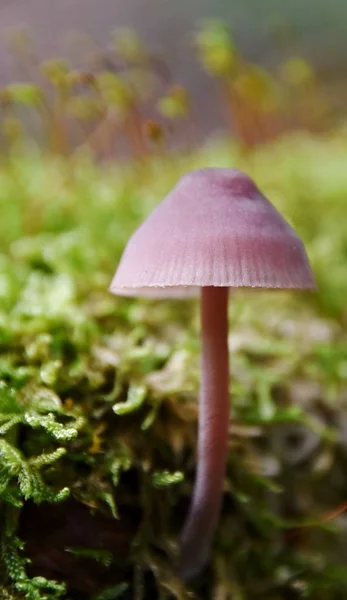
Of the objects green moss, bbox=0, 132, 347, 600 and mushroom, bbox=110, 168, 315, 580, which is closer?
mushroom, bbox=110, 168, 315, 580

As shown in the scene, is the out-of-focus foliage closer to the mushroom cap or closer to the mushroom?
the mushroom

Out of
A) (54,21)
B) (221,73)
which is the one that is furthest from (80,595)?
(54,21)

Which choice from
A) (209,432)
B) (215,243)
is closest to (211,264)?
(215,243)

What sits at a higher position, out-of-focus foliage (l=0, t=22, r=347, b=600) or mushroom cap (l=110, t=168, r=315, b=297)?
mushroom cap (l=110, t=168, r=315, b=297)

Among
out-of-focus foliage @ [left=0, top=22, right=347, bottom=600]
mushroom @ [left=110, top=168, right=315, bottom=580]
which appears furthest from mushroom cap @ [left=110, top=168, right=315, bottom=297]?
out-of-focus foliage @ [left=0, top=22, right=347, bottom=600]

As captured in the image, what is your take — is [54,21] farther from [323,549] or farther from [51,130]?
[323,549]

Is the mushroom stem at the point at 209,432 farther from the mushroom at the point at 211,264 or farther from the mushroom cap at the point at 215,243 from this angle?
the mushroom cap at the point at 215,243

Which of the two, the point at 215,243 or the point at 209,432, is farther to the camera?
the point at 209,432

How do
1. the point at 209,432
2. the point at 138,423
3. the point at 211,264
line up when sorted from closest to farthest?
the point at 211,264
the point at 209,432
the point at 138,423

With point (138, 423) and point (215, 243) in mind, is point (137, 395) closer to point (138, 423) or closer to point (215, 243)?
point (138, 423)
